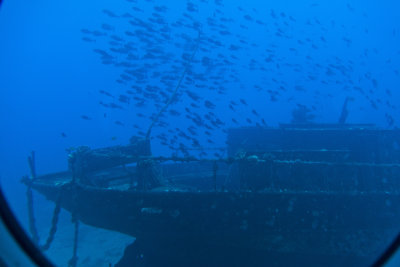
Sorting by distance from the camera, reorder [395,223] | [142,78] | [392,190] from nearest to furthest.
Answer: [395,223], [392,190], [142,78]

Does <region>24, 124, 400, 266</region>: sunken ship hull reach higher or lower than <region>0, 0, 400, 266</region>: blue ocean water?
higher

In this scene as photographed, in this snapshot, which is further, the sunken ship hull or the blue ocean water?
the blue ocean water

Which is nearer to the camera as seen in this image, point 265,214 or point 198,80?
point 265,214

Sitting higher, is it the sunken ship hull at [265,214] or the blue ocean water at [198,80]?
the sunken ship hull at [265,214]

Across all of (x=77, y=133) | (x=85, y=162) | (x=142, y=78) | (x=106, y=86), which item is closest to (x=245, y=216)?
(x=85, y=162)

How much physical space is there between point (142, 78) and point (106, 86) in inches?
6583

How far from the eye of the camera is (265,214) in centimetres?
667

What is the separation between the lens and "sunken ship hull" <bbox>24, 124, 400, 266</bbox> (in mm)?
6566

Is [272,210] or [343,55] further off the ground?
[272,210]

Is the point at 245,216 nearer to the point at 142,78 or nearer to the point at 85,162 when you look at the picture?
the point at 85,162

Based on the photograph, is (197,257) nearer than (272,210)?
No

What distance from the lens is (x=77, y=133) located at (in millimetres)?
117938

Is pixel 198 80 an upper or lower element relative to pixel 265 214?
lower

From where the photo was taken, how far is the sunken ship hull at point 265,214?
6566mm
